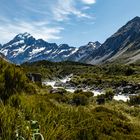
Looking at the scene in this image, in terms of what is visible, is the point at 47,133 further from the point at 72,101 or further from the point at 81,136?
the point at 72,101

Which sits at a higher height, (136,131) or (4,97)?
(4,97)

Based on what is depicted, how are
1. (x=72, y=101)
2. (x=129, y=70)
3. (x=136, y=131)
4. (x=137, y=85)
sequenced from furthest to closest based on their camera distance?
(x=129, y=70) → (x=137, y=85) → (x=72, y=101) → (x=136, y=131)

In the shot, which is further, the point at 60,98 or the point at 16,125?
the point at 60,98

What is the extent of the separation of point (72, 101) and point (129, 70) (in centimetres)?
9210

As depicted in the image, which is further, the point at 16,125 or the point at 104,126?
the point at 104,126

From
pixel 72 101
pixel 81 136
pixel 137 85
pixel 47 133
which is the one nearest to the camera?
pixel 47 133

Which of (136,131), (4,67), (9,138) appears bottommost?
(136,131)

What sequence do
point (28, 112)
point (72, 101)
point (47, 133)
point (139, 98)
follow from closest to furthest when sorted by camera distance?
1. point (47, 133)
2. point (28, 112)
3. point (72, 101)
4. point (139, 98)

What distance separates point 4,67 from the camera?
643 inches

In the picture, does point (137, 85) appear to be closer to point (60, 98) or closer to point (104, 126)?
point (60, 98)

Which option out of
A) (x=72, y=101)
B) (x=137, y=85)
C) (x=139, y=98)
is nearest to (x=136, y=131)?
(x=72, y=101)

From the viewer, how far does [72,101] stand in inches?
1196

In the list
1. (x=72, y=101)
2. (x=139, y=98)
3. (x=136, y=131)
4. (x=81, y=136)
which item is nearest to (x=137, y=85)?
(x=139, y=98)

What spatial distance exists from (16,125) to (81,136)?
89.1 inches
